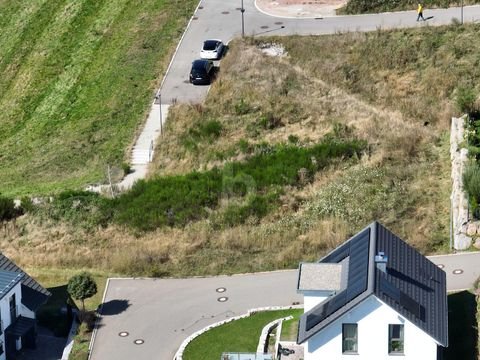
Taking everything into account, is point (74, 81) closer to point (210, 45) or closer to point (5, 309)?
point (210, 45)

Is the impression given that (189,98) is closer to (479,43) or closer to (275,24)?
(275,24)

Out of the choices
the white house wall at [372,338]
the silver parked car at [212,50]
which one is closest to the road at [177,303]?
the white house wall at [372,338]

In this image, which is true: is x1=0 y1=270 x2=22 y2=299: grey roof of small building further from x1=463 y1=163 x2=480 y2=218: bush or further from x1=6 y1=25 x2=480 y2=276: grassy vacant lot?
x1=463 y1=163 x2=480 y2=218: bush

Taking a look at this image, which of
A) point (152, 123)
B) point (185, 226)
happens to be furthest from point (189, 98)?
point (185, 226)

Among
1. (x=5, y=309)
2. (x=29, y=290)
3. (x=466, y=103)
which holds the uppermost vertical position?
(x=466, y=103)

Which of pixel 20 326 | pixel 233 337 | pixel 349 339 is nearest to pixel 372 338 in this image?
pixel 349 339

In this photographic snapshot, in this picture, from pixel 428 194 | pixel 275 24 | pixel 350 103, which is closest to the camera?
pixel 428 194

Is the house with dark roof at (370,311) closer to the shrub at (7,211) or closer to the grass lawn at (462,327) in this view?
the grass lawn at (462,327)
